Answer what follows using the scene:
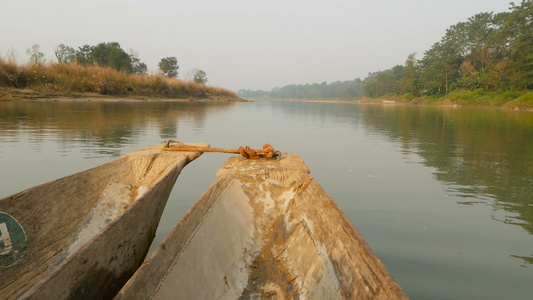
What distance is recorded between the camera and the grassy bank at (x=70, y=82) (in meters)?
17.9

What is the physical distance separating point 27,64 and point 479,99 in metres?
43.2

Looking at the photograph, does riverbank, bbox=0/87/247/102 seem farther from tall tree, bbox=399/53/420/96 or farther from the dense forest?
tall tree, bbox=399/53/420/96

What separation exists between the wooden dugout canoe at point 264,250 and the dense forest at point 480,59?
40.1m

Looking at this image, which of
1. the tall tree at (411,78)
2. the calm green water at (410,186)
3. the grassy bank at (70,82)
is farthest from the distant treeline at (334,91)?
the calm green water at (410,186)

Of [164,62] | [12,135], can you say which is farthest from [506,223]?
[164,62]

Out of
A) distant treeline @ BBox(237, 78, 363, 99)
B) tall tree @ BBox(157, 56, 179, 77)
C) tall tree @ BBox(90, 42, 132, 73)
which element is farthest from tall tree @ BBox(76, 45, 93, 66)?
distant treeline @ BBox(237, 78, 363, 99)

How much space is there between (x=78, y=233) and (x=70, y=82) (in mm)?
22031

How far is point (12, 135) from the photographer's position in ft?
25.3

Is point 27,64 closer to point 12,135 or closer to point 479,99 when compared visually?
point 12,135

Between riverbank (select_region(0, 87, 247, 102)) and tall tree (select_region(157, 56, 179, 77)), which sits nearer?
riverbank (select_region(0, 87, 247, 102))

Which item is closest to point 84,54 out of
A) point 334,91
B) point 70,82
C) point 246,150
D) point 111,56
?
point 111,56

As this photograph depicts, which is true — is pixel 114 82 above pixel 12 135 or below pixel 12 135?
above

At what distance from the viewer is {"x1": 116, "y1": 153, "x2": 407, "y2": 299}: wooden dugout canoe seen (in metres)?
1.65

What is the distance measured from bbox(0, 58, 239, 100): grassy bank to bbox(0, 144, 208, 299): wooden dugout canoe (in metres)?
18.5
